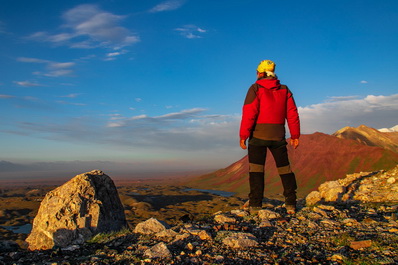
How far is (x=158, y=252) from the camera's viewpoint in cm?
415

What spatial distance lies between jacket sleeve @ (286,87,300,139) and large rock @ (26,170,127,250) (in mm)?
5259

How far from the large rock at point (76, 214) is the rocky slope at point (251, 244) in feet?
2.69

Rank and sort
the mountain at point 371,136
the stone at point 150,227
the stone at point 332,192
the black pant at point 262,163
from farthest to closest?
the mountain at point 371,136, the stone at point 332,192, the black pant at point 262,163, the stone at point 150,227

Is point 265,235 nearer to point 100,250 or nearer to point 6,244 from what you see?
point 100,250

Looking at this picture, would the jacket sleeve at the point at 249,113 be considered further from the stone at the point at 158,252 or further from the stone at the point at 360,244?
the stone at the point at 158,252

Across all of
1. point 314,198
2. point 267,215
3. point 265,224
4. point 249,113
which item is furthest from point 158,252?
point 314,198

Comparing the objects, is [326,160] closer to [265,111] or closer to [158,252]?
[265,111]

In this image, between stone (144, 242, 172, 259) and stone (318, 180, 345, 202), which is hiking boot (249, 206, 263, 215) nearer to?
stone (144, 242, 172, 259)

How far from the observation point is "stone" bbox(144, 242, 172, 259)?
405 centimetres

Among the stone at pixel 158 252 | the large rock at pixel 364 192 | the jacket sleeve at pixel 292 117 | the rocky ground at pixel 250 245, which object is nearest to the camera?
the rocky ground at pixel 250 245

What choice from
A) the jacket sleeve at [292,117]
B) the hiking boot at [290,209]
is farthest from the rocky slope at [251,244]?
the jacket sleeve at [292,117]

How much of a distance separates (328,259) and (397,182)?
8811 mm

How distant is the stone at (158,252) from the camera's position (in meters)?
4.05

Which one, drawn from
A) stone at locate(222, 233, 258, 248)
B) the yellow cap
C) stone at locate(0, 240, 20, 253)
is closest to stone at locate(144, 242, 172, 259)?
stone at locate(222, 233, 258, 248)
